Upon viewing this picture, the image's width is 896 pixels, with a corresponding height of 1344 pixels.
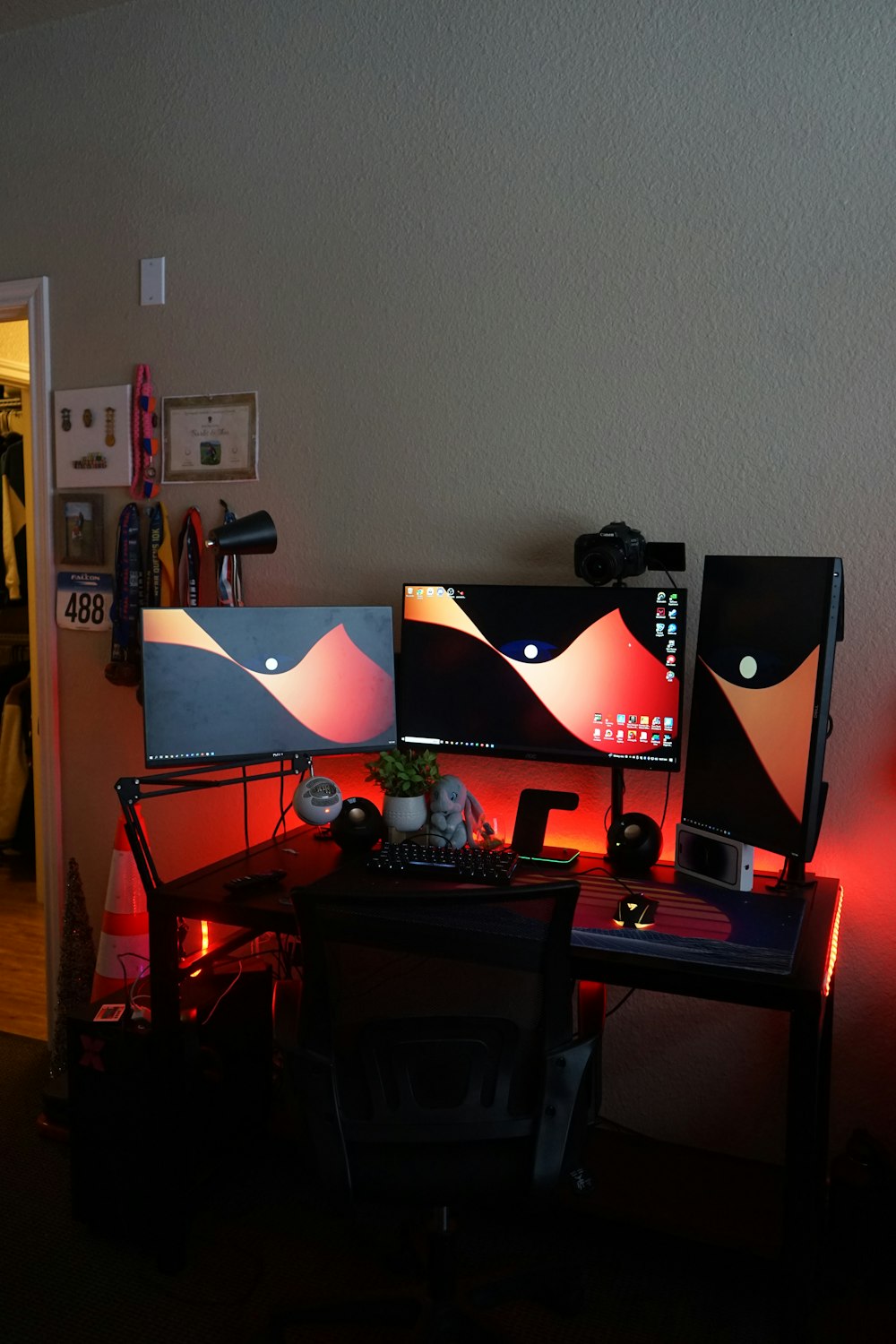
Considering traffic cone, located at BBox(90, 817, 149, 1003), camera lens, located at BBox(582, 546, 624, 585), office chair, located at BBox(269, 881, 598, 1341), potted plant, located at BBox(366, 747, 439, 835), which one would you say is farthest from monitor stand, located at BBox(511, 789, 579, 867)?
traffic cone, located at BBox(90, 817, 149, 1003)

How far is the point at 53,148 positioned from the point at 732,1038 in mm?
2913

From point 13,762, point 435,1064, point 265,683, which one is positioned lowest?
point 13,762

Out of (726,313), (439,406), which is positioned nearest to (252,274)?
(439,406)

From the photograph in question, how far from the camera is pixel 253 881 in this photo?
1998 millimetres

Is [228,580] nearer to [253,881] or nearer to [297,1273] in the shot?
[253,881]

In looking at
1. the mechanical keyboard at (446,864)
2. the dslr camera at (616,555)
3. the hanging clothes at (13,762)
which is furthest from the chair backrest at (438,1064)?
the hanging clothes at (13,762)

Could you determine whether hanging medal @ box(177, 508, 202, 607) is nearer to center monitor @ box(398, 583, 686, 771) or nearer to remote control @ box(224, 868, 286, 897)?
center monitor @ box(398, 583, 686, 771)

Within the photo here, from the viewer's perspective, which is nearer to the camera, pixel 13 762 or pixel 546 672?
pixel 546 672

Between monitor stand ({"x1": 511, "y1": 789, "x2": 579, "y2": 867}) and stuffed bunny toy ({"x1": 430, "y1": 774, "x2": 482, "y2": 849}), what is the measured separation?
117 mm

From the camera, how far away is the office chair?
153 cm

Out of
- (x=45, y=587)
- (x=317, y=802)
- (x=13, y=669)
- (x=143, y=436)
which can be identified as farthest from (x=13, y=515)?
(x=317, y=802)

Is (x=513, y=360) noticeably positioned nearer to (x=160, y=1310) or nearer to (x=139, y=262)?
(x=139, y=262)

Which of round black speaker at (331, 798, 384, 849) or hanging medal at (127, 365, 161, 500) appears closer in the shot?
round black speaker at (331, 798, 384, 849)

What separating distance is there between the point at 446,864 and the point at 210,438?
1366 mm
